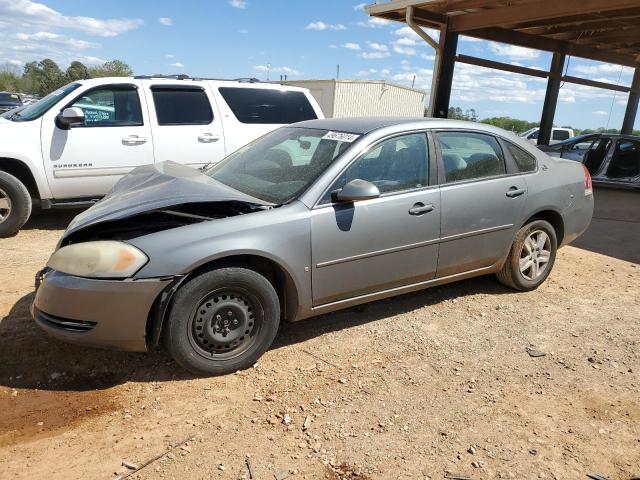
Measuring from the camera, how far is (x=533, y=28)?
1284 cm

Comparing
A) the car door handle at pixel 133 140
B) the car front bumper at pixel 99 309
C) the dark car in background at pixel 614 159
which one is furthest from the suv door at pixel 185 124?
the dark car in background at pixel 614 159

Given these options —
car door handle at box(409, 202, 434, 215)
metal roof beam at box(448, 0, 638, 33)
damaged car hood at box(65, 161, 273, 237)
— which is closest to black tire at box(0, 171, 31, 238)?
damaged car hood at box(65, 161, 273, 237)

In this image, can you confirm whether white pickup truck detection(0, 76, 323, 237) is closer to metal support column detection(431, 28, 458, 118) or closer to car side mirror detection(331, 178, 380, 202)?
car side mirror detection(331, 178, 380, 202)

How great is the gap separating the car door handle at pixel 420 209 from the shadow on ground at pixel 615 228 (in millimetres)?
3852

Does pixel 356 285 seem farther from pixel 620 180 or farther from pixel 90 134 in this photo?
pixel 620 180

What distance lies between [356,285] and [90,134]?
4401 millimetres

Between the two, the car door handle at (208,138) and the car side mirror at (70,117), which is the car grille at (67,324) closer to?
the car side mirror at (70,117)

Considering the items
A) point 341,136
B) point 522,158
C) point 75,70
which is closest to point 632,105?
point 522,158

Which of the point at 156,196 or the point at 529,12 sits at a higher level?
the point at 529,12

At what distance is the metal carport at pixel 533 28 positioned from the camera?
33.8 feet

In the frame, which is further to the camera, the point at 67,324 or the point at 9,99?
the point at 9,99

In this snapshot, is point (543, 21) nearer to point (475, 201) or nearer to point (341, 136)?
point (475, 201)

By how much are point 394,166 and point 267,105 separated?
13.5 feet

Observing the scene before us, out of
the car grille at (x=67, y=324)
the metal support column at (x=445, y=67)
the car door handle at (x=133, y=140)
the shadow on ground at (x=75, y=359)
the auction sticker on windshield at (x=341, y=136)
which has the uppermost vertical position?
the metal support column at (x=445, y=67)
